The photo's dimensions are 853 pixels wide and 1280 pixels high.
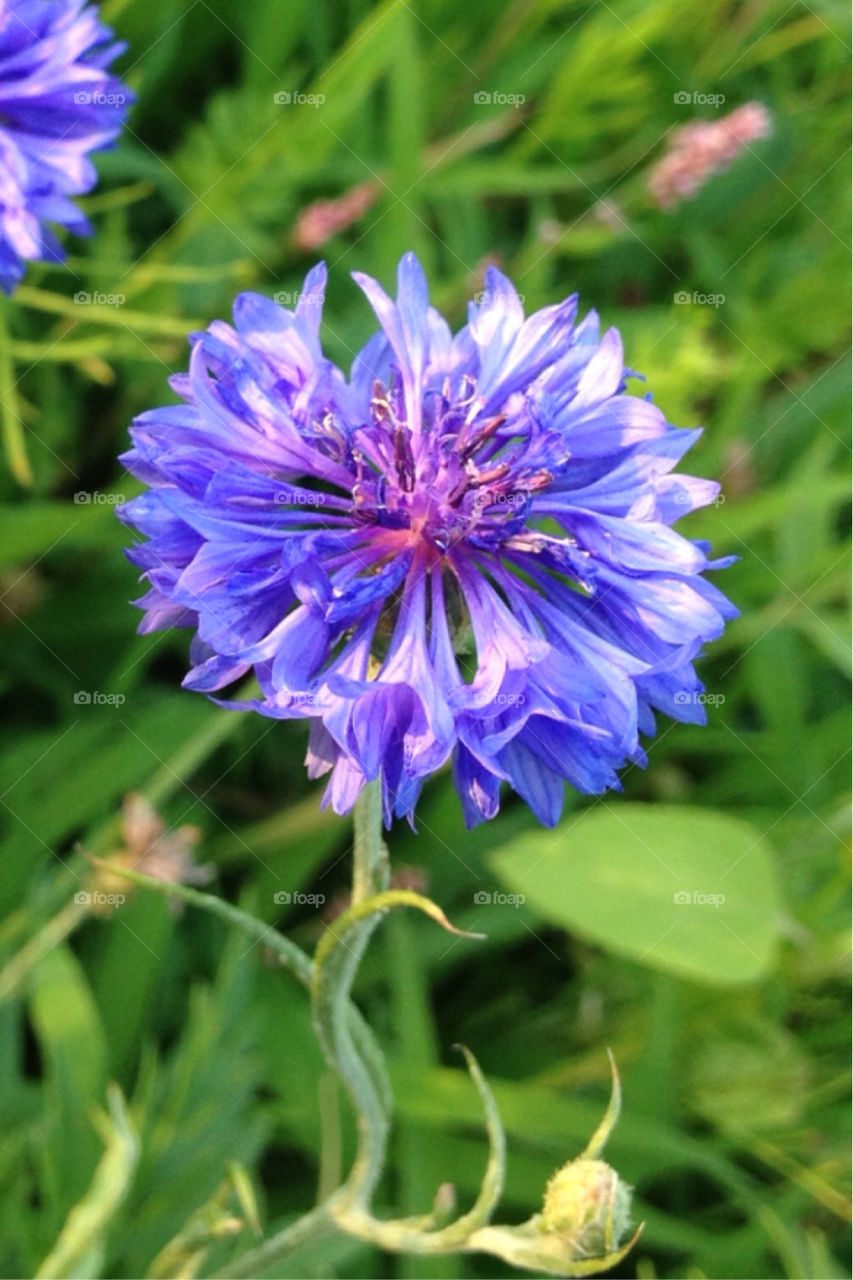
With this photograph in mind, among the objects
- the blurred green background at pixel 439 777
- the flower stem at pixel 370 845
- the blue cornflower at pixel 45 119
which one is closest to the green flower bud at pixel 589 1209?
the flower stem at pixel 370 845

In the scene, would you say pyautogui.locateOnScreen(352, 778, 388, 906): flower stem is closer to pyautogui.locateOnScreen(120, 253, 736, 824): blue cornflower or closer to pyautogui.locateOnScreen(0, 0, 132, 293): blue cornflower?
pyautogui.locateOnScreen(120, 253, 736, 824): blue cornflower

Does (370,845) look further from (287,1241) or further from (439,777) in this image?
(439,777)

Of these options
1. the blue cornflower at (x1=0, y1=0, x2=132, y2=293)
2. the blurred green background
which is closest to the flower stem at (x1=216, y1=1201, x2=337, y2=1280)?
the blurred green background

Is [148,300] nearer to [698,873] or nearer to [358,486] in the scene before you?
[358,486]

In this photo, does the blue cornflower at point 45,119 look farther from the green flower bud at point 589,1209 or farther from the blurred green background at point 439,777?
the green flower bud at point 589,1209

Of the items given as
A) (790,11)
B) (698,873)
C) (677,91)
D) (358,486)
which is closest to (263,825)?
(698,873)

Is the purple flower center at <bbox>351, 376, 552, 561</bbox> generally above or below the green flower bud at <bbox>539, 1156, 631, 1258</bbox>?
above

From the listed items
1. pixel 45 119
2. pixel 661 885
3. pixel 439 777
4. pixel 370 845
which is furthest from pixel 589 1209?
pixel 45 119
